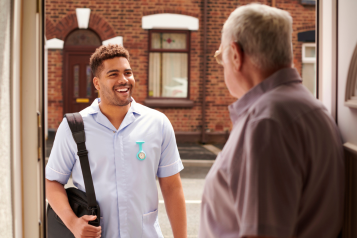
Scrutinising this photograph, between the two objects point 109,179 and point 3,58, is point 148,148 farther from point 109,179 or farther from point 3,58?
point 3,58

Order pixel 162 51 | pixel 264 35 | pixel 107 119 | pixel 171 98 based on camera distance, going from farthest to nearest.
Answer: pixel 171 98
pixel 162 51
pixel 107 119
pixel 264 35

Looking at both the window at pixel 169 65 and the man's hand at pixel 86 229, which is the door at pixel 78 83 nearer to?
the window at pixel 169 65

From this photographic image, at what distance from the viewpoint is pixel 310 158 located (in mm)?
1148

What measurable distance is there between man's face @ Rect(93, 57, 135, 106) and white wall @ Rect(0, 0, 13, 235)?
718mm

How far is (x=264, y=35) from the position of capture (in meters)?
1.21

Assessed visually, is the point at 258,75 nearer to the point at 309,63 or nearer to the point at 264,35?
the point at 264,35

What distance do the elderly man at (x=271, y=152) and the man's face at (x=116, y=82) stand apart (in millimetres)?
1057

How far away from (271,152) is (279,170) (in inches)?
2.3

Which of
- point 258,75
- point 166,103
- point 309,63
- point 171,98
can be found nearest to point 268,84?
point 258,75

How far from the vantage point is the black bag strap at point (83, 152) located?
200 centimetres

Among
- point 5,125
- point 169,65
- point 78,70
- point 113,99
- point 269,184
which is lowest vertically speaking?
point 269,184

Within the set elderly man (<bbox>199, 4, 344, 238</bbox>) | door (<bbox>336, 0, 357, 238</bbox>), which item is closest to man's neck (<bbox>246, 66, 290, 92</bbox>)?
elderly man (<bbox>199, 4, 344, 238</bbox>)

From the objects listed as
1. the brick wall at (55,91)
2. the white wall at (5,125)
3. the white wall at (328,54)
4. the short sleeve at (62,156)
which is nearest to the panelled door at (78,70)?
the brick wall at (55,91)

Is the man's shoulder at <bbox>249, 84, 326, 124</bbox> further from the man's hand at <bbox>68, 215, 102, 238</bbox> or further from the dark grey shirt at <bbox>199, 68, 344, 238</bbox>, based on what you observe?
the man's hand at <bbox>68, 215, 102, 238</bbox>
